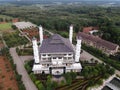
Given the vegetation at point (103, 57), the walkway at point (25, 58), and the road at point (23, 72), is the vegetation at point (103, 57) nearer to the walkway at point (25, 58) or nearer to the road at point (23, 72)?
the walkway at point (25, 58)

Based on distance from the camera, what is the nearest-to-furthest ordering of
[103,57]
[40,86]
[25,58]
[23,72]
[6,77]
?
[40,86], [6,77], [23,72], [25,58], [103,57]

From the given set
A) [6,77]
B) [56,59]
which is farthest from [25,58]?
[56,59]

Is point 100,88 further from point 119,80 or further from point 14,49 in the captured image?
point 14,49

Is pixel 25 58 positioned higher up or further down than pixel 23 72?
higher up

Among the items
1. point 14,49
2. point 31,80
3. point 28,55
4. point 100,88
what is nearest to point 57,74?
point 31,80

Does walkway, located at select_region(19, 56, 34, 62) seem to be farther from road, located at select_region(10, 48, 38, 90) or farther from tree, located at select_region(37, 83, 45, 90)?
tree, located at select_region(37, 83, 45, 90)

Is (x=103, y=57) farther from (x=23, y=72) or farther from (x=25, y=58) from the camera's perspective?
(x=23, y=72)

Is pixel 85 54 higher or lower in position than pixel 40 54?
lower

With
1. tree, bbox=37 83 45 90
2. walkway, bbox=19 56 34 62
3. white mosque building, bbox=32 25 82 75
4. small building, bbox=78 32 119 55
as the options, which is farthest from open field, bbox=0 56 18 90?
small building, bbox=78 32 119 55
